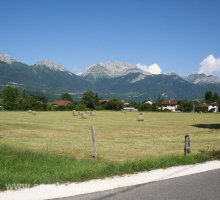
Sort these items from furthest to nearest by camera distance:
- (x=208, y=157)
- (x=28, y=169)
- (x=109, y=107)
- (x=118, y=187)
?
(x=109, y=107) < (x=208, y=157) < (x=28, y=169) < (x=118, y=187)

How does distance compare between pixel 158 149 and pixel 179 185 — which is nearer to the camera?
pixel 179 185

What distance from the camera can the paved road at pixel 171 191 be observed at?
10.1m

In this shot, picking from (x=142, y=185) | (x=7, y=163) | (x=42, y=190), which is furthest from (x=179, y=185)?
(x=7, y=163)

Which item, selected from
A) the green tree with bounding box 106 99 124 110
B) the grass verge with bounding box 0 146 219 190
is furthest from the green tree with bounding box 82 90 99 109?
the grass verge with bounding box 0 146 219 190

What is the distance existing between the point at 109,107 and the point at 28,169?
139 metres

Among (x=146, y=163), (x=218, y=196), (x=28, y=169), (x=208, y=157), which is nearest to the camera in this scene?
(x=218, y=196)

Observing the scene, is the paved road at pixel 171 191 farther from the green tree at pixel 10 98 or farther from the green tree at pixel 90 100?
the green tree at pixel 90 100

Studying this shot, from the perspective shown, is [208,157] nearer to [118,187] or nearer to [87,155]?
[87,155]

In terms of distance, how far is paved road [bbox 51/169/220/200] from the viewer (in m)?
10.1

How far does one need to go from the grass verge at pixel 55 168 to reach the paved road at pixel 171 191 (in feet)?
5.27

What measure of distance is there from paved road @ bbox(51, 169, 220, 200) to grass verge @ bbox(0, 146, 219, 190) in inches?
63.2

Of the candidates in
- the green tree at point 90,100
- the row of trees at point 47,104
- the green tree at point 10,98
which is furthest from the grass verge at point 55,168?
the green tree at point 90,100

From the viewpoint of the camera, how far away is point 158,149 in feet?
74.6

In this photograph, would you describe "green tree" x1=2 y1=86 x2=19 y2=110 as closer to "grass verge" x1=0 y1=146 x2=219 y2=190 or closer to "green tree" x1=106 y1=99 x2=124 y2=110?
"green tree" x1=106 y1=99 x2=124 y2=110
